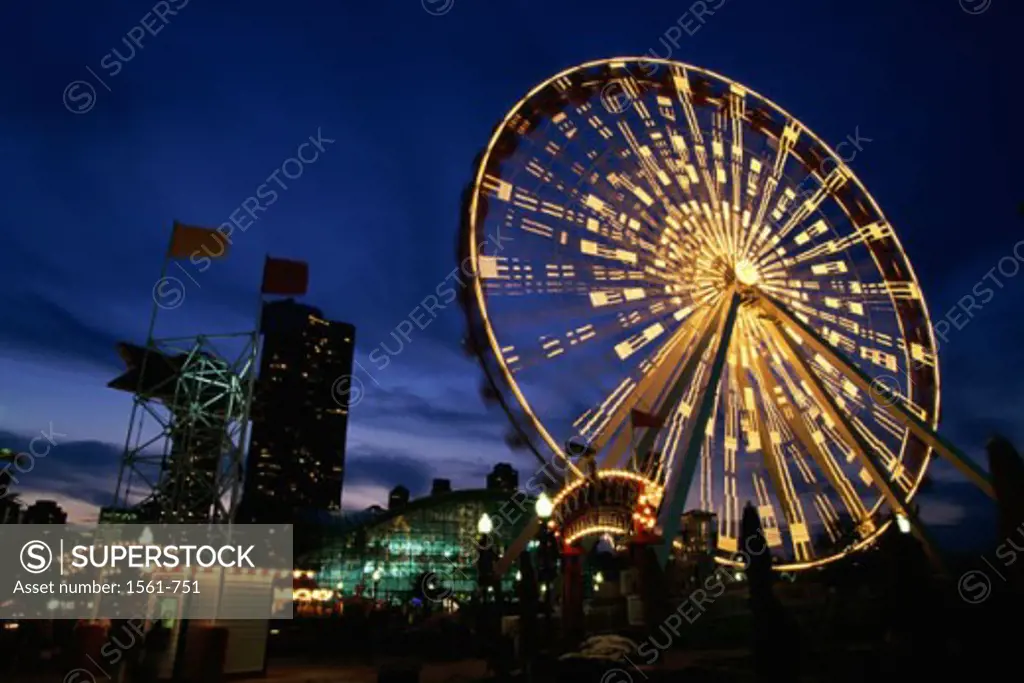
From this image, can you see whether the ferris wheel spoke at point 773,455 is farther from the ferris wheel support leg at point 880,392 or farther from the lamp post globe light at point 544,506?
the lamp post globe light at point 544,506

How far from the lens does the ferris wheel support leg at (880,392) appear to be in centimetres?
2473

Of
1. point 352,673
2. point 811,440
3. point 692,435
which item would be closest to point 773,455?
point 811,440

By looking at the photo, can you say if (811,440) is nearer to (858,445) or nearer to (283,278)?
(858,445)

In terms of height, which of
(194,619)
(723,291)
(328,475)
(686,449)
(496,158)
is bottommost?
(194,619)

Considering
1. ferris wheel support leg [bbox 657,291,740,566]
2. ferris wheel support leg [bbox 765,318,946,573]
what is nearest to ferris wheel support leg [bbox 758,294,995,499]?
ferris wheel support leg [bbox 765,318,946,573]

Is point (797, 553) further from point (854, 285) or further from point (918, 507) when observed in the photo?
point (854, 285)

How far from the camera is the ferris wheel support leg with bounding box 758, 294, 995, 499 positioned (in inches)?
974

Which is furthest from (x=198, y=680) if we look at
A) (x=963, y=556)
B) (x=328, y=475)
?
(x=328, y=475)

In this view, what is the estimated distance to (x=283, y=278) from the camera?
2130 cm

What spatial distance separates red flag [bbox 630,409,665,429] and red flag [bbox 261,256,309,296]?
11763mm

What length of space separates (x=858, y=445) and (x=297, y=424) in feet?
522

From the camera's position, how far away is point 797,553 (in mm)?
28734

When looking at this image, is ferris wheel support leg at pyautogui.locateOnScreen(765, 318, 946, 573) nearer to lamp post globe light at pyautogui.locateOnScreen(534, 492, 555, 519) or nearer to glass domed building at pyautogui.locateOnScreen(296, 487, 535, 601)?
lamp post globe light at pyautogui.locateOnScreen(534, 492, 555, 519)

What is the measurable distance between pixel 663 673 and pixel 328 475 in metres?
169
